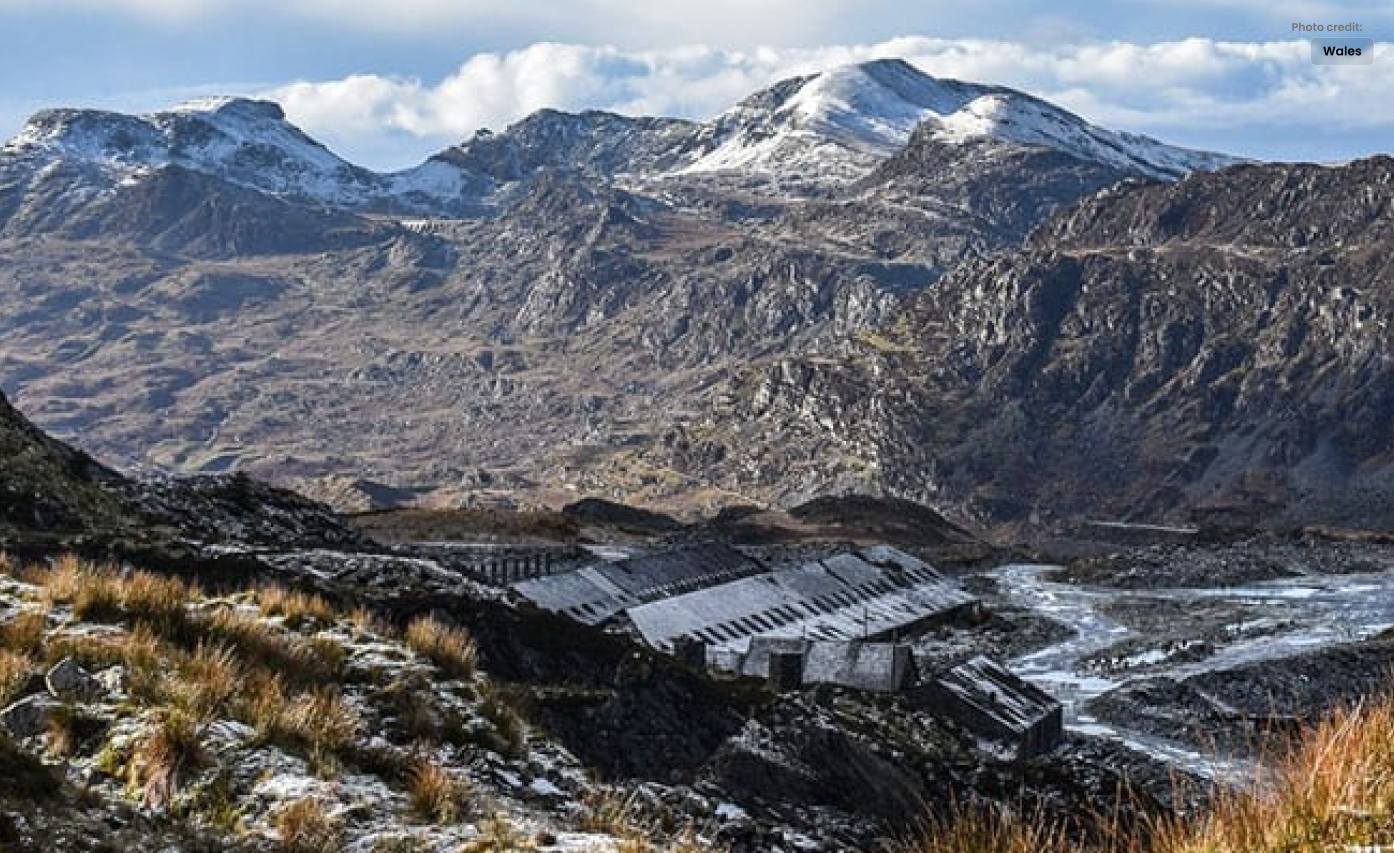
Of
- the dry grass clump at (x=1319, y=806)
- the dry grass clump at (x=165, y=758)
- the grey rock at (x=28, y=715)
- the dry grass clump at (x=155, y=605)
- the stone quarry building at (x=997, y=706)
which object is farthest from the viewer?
the stone quarry building at (x=997, y=706)

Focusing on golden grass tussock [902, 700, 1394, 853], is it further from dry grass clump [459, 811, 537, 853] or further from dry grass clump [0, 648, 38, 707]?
dry grass clump [0, 648, 38, 707]

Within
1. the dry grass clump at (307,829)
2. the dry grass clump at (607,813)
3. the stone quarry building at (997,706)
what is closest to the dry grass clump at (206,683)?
the dry grass clump at (307,829)

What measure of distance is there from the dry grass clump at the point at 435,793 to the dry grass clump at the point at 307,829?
33.1 inches

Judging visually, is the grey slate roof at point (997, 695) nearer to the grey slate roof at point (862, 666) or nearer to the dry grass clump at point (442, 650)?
the grey slate roof at point (862, 666)

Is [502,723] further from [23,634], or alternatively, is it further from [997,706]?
[997,706]

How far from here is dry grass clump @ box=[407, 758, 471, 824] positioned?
40.1 feet

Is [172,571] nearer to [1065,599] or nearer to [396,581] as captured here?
[396,581]

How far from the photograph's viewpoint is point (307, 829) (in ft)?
37.6

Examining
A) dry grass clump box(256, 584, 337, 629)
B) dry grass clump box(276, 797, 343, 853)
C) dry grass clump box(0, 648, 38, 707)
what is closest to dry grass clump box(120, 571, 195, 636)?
dry grass clump box(256, 584, 337, 629)

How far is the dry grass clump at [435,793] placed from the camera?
12.2 meters

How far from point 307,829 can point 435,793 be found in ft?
4.18

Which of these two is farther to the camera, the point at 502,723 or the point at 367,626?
the point at 367,626

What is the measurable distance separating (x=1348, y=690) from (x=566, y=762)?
68866 mm

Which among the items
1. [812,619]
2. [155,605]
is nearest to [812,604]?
[812,619]
